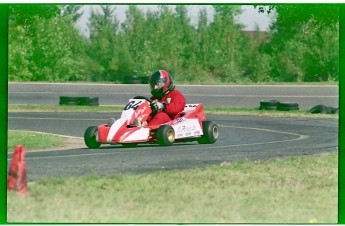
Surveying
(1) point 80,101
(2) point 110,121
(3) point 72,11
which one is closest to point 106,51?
(2) point 110,121

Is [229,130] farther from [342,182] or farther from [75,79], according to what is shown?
[342,182]

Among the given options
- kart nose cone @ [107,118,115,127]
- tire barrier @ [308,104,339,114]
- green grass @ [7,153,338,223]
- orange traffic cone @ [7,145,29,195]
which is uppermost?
tire barrier @ [308,104,339,114]

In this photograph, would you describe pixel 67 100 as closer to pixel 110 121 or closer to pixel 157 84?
pixel 110 121

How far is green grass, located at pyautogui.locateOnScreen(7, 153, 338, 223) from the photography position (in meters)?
14.6

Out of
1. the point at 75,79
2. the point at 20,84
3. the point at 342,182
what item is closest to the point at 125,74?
the point at 75,79

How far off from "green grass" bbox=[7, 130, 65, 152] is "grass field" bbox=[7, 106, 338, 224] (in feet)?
6.98

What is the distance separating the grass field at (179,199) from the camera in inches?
576

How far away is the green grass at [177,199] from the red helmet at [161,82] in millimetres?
3069

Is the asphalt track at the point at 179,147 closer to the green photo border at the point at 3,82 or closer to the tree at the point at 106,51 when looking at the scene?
the green photo border at the point at 3,82

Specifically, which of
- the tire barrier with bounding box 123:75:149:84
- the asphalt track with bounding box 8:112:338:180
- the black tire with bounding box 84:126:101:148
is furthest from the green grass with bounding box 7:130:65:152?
the tire barrier with bounding box 123:75:149:84

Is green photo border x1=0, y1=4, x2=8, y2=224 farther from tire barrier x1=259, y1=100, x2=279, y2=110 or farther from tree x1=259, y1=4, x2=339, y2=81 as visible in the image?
tire barrier x1=259, y1=100, x2=279, y2=110

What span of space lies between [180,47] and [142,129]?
1.85m

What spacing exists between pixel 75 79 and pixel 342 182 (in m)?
5.74

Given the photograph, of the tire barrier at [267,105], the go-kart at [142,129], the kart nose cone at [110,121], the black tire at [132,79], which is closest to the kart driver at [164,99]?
the go-kart at [142,129]
